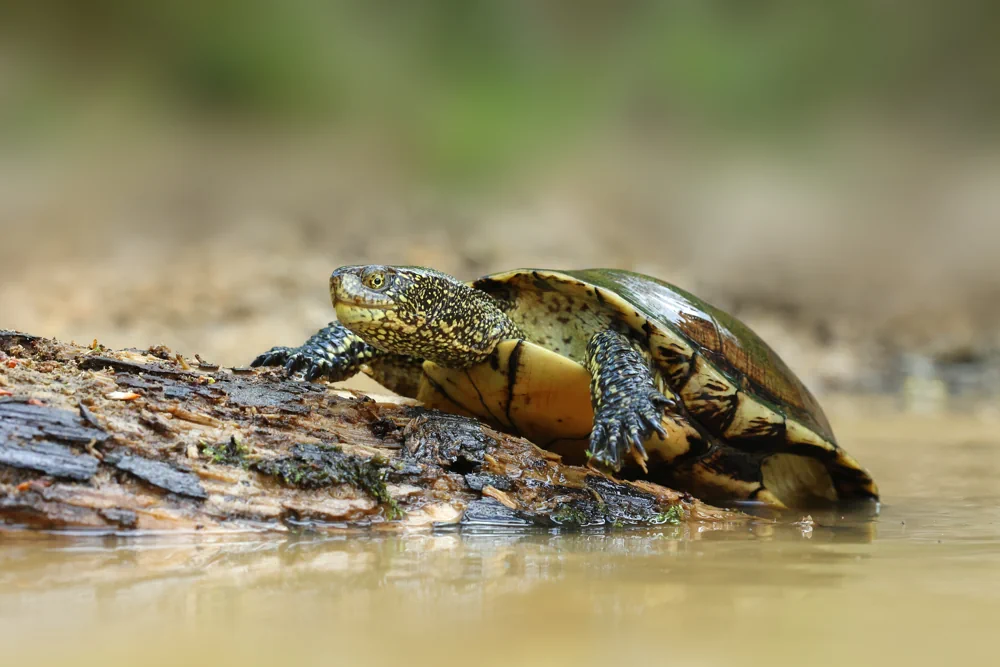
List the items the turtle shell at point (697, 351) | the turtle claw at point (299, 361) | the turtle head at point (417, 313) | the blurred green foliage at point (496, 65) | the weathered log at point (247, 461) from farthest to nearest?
the blurred green foliage at point (496, 65) → the turtle claw at point (299, 361) → the turtle shell at point (697, 351) → the turtle head at point (417, 313) → the weathered log at point (247, 461)

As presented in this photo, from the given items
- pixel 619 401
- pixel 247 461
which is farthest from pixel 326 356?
pixel 619 401

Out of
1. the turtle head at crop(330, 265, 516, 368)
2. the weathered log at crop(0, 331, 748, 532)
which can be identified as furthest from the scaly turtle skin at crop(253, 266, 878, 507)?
the weathered log at crop(0, 331, 748, 532)

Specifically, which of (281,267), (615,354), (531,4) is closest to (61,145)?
(281,267)

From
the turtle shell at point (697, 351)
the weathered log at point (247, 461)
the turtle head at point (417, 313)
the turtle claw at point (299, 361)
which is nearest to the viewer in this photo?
the weathered log at point (247, 461)

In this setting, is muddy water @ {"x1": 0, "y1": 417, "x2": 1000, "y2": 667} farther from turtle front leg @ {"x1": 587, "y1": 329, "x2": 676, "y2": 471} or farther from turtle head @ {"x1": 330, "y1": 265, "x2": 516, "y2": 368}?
turtle head @ {"x1": 330, "y1": 265, "x2": 516, "y2": 368}

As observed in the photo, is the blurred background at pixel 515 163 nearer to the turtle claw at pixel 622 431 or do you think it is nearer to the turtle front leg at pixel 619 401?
the turtle front leg at pixel 619 401

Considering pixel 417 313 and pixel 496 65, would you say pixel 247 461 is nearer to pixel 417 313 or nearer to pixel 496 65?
pixel 417 313

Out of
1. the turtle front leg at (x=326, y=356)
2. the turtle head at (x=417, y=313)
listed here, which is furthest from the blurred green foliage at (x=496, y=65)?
the turtle head at (x=417, y=313)
